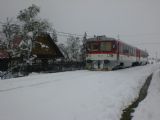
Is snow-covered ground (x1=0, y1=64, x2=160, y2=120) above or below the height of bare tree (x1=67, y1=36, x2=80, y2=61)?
below

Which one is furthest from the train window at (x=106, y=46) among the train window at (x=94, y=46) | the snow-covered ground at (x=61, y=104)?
the snow-covered ground at (x=61, y=104)

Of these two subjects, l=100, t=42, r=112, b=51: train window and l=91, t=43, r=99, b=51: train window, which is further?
l=91, t=43, r=99, b=51: train window

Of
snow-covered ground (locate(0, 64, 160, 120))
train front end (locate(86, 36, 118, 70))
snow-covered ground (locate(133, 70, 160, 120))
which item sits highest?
train front end (locate(86, 36, 118, 70))

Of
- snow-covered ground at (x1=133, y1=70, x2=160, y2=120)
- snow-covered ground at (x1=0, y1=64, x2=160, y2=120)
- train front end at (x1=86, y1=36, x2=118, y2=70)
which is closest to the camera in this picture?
snow-covered ground at (x1=0, y1=64, x2=160, y2=120)

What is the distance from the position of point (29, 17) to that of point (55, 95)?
68.6ft

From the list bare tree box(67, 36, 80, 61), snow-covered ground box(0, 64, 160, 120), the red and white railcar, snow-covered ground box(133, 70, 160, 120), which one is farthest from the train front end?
bare tree box(67, 36, 80, 61)

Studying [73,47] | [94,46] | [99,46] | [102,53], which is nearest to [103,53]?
[102,53]

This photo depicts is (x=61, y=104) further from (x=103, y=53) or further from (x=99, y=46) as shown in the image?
(x=99, y=46)

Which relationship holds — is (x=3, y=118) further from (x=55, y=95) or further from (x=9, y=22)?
(x=9, y=22)

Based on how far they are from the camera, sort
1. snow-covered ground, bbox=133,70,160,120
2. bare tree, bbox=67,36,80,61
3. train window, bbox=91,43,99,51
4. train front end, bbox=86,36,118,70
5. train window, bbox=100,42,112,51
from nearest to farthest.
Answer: snow-covered ground, bbox=133,70,160,120, train front end, bbox=86,36,118,70, train window, bbox=100,42,112,51, train window, bbox=91,43,99,51, bare tree, bbox=67,36,80,61

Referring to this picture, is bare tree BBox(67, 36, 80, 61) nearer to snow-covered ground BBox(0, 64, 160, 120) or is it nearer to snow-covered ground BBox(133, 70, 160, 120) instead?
snow-covered ground BBox(0, 64, 160, 120)

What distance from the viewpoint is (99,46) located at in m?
23.1

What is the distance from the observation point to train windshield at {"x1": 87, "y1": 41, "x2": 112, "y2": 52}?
22.6m

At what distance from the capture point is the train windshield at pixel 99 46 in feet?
74.2
